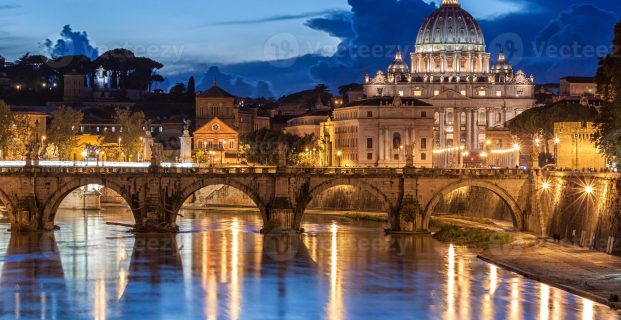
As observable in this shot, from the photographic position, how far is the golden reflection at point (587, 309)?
173 ft

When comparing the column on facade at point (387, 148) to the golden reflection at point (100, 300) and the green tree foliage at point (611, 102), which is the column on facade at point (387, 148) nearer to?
the green tree foliage at point (611, 102)

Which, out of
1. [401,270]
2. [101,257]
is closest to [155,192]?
[101,257]

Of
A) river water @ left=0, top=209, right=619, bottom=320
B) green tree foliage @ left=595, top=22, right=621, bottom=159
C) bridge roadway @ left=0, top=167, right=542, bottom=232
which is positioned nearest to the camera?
river water @ left=0, top=209, right=619, bottom=320

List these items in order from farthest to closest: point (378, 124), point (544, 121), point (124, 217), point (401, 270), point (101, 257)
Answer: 1. point (378, 124)
2. point (544, 121)
3. point (124, 217)
4. point (101, 257)
5. point (401, 270)

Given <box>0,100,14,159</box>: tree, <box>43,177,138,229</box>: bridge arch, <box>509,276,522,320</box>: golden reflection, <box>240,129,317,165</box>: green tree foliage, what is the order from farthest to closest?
<box>240,129,317,165</box>: green tree foliage
<box>0,100,14,159</box>: tree
<box>43,177,138,229</box>: bridge arch
<box>509,276,522,320</box>: golden reflection

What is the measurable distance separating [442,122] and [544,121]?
71.1m

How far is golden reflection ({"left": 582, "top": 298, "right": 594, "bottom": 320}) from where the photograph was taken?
5275 cm

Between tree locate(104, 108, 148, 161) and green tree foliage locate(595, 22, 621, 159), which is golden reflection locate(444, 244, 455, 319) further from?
tree locate(104, 108, 148, 161)

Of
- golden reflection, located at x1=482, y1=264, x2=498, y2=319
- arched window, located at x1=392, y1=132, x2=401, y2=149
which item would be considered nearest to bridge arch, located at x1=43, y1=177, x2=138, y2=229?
golden reflection, located at x1=482, y1=264, x2=498, y2=319

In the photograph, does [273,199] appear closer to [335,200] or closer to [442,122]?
[335,200]

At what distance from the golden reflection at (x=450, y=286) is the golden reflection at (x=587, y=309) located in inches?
206

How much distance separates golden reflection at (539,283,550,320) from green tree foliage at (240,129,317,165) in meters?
82.6

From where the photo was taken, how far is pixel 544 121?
124m

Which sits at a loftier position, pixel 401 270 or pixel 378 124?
pixel 378 124
